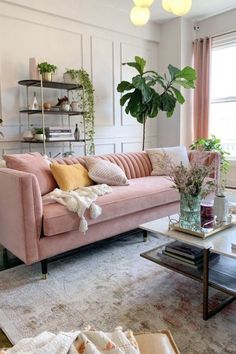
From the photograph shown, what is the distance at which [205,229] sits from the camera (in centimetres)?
182

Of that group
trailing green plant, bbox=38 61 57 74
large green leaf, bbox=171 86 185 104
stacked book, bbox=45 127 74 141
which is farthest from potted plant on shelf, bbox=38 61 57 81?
large green leaf, bbox=171 86 185 104

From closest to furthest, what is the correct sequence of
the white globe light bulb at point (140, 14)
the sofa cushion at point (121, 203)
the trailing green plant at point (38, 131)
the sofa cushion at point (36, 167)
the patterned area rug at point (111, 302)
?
the patterned area rug at point (111, 302) → the sofa cushion at point (121, 203) → the sofa cushion at point (36, 167) → the white globe light bulb at point (140, 14) → the trailing green plant at point (38, 131)

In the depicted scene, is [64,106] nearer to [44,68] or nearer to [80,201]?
[44,68]

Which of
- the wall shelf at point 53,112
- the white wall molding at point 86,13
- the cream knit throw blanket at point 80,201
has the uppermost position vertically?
the white wall molding at point 86,13

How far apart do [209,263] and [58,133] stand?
2.95 metres

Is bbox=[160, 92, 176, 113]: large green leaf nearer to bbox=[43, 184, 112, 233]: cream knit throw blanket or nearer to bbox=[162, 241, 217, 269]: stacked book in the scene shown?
bbox=[43, 184, 112, 233]: cream knit throw blanket

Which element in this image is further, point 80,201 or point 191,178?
point 80,201

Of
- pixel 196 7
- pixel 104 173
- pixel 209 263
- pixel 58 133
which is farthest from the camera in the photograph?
pixel 196 7

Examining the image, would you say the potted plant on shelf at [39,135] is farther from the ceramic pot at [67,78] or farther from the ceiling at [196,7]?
the ceiling at [196,7]

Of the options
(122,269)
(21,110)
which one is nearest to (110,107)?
(21,110)

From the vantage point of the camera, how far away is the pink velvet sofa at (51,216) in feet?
6.61

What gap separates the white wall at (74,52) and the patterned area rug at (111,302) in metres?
2.43

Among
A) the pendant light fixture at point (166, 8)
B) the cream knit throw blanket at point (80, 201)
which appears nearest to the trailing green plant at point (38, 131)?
the cream knit throw blanket at point (80, 201)

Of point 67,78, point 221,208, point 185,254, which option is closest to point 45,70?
point 67,78
